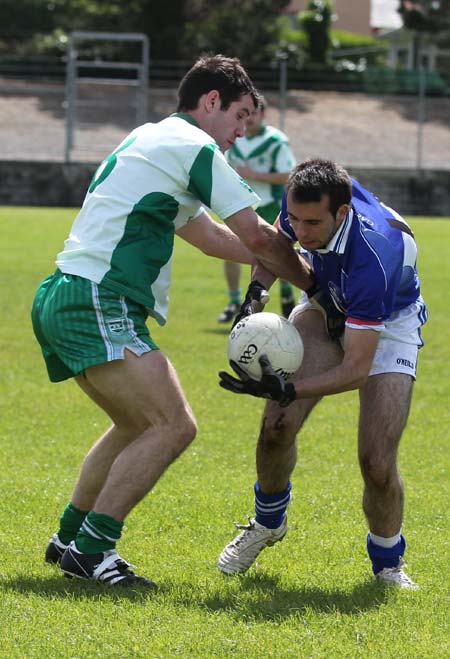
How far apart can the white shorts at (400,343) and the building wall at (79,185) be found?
24.8 m

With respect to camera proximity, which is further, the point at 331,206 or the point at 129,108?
the point at 129,108

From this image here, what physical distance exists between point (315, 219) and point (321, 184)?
0.15 meters

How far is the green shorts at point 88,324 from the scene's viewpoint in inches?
198

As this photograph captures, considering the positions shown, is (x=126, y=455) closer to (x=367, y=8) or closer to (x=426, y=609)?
(x=426, y=609)

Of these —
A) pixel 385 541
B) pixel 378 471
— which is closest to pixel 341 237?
pixel 378 471

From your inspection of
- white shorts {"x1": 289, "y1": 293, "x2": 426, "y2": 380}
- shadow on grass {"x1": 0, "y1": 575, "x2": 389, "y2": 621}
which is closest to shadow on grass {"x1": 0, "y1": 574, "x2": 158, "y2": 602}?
shadow on grass {"x1": 0, "y1": 575, "x2": 389, "y2": 621}

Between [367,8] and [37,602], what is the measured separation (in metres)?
69.4

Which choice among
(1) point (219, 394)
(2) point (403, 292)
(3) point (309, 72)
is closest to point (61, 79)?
(3) point (309, 72)

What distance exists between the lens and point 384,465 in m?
5.21

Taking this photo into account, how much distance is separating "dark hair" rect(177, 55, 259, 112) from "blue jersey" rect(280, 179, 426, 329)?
0.53 m

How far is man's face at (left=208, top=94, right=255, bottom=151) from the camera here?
17.4 feet

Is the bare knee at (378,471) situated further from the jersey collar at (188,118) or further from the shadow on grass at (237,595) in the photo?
the jersey collar at (188,118)

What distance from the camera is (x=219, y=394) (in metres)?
9.63

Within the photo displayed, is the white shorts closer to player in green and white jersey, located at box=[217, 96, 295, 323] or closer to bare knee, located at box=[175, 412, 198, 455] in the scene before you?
bare knee, located at box=[175, 412, 198, 455]
